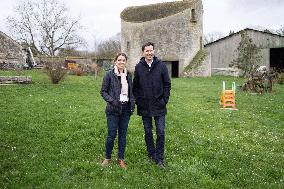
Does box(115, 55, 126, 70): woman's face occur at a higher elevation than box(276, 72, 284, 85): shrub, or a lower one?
higher

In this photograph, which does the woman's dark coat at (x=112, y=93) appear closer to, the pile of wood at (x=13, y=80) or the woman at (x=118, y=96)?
the woman at (x=118, y=96)

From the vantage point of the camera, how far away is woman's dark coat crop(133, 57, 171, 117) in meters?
7.36

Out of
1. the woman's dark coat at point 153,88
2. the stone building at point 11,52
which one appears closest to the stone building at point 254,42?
the stone building at point 11,52

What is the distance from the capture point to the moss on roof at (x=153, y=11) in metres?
42.2

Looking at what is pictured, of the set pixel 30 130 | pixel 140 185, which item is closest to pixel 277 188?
pixel 140 185

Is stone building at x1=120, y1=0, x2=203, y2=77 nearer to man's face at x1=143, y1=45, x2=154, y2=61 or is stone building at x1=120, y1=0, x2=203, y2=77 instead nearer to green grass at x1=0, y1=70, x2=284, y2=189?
green grass at x1=0, y1=70, x2=284, y2=189

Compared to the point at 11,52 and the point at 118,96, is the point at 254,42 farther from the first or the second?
the point at 118,96

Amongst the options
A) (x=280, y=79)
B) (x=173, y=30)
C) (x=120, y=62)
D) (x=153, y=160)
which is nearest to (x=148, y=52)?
(x=120, y=62)

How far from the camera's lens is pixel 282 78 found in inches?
1150

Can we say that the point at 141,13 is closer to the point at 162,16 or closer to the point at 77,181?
the point at 162,16

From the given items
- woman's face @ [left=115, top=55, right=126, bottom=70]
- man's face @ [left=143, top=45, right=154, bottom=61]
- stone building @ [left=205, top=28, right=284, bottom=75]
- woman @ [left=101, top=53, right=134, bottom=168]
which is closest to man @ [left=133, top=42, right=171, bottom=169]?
man's face @ [left=143, top=45, right=154, bottom=61]

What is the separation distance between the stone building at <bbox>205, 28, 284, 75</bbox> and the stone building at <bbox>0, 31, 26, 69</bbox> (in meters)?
21.4

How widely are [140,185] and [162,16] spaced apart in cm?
3758

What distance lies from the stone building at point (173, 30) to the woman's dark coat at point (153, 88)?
34.5 m
